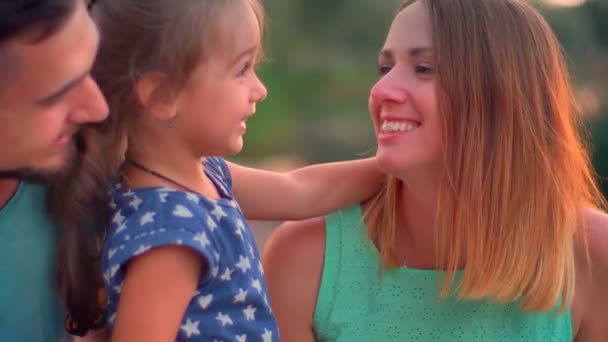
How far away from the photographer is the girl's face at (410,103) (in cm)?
222

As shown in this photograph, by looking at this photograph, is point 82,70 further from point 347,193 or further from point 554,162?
point 554,162

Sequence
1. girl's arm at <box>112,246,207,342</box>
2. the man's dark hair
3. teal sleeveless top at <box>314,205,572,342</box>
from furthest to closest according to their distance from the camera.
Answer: teal sleeveless top at <box>314,205,572,342</box> → girl's arm at <box>112,246,207,342</box> → the man's dark hair

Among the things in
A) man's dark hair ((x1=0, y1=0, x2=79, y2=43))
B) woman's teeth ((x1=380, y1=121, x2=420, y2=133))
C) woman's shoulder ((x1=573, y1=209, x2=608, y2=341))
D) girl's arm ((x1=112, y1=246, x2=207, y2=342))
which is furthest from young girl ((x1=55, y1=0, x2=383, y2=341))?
woman's shoulder ((x1=573, y1=209, x2=608, y2=341))

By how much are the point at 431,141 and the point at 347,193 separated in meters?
0.25

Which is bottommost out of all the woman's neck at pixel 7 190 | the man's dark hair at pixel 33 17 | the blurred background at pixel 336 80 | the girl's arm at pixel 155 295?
the blurred background at pixel 336 80

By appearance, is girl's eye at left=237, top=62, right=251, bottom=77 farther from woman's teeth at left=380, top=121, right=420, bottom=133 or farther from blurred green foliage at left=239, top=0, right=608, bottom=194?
blurred green foliage at left=239, top=0, right=608, bottom=194

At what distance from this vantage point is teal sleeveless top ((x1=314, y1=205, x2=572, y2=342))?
2.36 metres

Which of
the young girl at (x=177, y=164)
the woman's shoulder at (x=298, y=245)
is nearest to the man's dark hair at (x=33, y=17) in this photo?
the young girl at (x=177, y=164)

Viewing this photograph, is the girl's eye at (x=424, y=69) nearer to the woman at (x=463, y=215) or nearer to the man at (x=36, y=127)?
the woman at (x=463, y=215)

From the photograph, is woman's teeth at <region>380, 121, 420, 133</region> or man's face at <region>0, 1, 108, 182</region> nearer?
man's face at <region>0, 1, 108, 182</region>

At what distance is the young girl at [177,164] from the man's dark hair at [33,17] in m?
0.26

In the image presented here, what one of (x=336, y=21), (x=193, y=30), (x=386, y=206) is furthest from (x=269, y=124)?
(x=193, y=30)

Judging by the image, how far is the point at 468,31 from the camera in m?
2.23

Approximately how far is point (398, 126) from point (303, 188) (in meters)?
0.24
